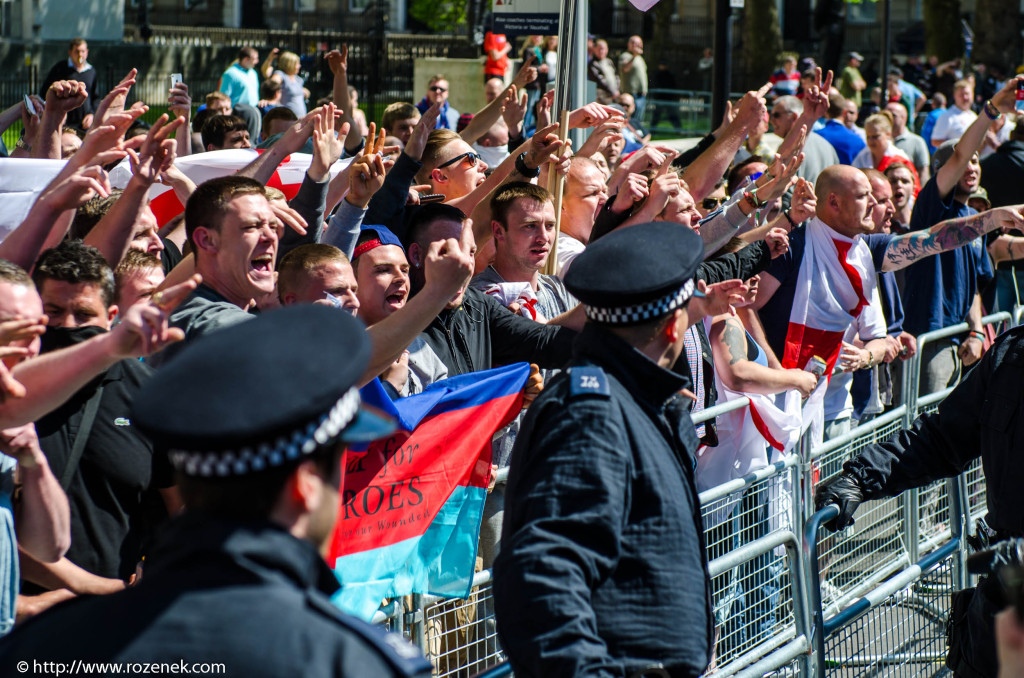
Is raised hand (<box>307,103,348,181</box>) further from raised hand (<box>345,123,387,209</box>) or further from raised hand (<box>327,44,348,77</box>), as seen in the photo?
raised hand (<box>327,44,348,77</box>)

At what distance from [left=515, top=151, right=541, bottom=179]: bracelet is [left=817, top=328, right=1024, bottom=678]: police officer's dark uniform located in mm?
2663

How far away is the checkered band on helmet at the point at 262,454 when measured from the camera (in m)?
1.88

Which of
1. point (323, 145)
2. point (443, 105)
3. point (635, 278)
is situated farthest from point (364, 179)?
point (443, 105)

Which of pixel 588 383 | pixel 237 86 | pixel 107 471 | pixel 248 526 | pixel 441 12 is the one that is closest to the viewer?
pixel 248 526

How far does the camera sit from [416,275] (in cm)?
523

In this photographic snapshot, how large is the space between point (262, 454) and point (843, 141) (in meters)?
11.7

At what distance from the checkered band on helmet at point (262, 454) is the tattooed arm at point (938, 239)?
16.4ft

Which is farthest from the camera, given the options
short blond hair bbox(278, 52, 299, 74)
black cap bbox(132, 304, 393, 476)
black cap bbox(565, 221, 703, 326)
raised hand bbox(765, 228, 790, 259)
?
short blond hair bbox(278, 52, 299, 74)

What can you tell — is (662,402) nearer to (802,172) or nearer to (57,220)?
(57,220)

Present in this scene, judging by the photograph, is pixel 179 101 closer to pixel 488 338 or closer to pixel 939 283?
pixel 488 338

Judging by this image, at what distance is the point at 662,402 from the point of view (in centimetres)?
299

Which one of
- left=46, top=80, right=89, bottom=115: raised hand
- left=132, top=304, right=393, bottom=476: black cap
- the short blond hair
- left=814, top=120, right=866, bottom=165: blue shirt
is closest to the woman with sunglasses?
the short blond hair

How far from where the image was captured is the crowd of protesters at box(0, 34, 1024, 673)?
10.4 feet

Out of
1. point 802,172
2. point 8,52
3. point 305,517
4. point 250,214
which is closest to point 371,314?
point 250,214
